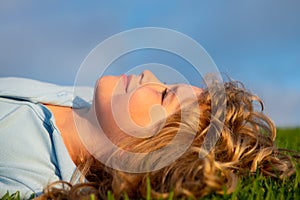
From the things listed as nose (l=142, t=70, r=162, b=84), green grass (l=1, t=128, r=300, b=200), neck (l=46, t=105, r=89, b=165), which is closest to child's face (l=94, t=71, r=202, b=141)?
nose (l=142, t=70, r=162, b=84)

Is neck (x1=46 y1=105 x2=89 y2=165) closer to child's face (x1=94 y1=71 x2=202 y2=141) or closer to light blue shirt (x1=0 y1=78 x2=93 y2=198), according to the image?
light blue shirt (x1=0 y1=78 x2=93 y2=198)

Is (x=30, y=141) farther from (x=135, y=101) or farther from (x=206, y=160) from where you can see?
(x=206, y=160)

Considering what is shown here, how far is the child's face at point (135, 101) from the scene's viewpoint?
252cm

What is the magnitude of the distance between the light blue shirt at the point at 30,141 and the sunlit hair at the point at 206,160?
0.66 feet

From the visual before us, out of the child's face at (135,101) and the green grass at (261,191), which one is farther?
the child's face at (135,101)

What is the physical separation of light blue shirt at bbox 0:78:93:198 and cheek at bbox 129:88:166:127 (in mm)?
447

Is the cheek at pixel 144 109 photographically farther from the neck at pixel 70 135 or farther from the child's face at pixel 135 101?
the neck at pixel 70 135

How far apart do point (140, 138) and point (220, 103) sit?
58 centimetres

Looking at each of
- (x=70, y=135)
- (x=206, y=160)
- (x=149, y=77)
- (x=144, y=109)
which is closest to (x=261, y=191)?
(x=206, y=160)

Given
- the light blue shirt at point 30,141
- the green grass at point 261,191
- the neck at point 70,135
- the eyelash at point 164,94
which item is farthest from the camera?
the neck at point 70,135

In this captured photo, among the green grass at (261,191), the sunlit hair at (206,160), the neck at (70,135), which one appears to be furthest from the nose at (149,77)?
the green grass at (261,191)

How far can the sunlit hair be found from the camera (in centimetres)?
191

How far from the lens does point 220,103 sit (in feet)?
8.98

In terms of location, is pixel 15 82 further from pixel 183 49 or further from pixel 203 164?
pixel 203 164
